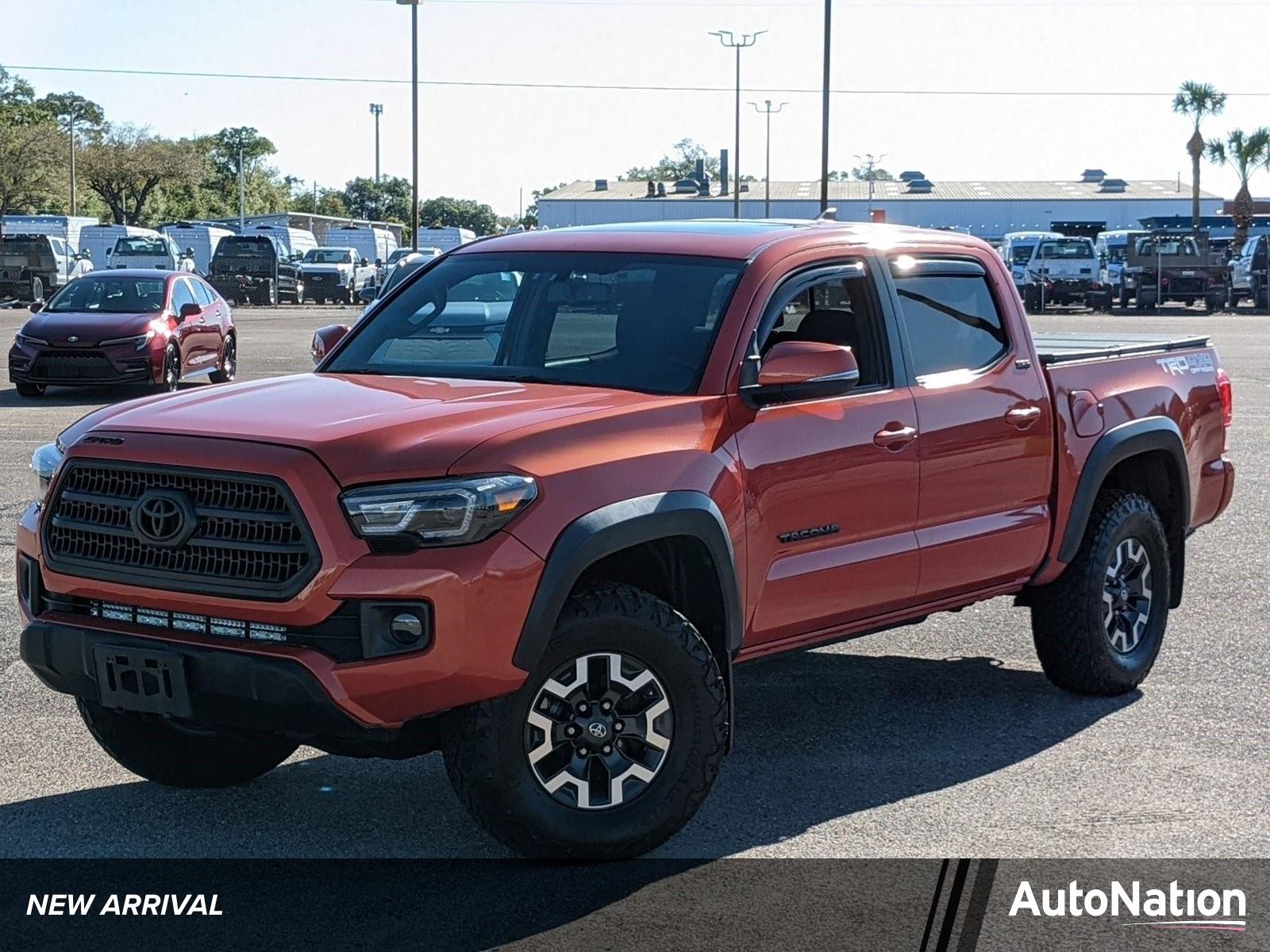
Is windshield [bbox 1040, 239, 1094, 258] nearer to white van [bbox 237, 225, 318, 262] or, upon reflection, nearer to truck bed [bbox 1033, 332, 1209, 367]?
white van [bbox 237, 225, 318, 262]

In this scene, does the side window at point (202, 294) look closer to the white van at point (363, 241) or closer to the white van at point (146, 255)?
the white van at point (146, 255)

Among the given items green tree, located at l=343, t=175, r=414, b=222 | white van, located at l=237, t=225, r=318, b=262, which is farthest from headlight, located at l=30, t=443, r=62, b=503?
green tree, located at l=343, t=175, r=414, b=222

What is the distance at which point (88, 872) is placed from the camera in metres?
4.77

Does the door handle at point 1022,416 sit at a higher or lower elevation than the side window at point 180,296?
lower

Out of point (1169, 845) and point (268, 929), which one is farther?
point (1169, 845)

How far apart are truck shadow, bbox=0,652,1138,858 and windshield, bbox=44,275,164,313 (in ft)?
49.0

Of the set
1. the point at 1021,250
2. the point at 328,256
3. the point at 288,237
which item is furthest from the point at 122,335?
the point at 288,237

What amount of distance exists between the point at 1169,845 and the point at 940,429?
167 centimetres

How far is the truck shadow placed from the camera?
508 centimetres

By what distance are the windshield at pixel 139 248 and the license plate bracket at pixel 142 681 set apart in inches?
1681

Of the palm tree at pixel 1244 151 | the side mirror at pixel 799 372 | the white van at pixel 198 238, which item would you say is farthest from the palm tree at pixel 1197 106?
the side mirror at pixel 799 372

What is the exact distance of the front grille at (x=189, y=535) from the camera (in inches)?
179

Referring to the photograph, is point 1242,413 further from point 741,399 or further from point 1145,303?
point 1145,303

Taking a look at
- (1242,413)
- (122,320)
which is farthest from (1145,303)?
(122,320)
